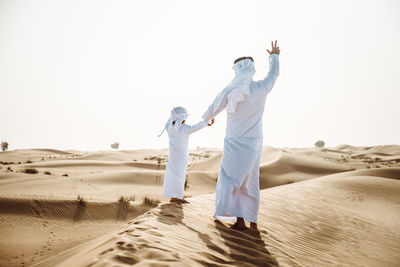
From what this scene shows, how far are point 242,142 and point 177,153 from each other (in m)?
2.77

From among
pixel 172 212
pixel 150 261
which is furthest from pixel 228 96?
pixel 150 261

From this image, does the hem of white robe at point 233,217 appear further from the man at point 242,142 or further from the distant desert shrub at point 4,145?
the distant desert shrub at point 4,145

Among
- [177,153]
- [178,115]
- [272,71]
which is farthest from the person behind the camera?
[178,115]

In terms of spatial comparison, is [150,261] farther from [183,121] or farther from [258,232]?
[183,121]

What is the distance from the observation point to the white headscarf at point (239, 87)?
393cm

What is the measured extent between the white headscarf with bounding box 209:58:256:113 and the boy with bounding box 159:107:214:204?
2.17 meters

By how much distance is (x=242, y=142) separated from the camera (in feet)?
13.1

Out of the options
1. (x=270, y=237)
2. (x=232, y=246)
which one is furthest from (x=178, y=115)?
(x=232, y=246)

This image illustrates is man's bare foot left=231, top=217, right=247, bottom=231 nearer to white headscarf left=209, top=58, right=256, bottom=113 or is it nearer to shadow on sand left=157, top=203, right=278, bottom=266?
shadow on sand left=157, top=203, right=278, bottom=266

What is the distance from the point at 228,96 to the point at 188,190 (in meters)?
8.54

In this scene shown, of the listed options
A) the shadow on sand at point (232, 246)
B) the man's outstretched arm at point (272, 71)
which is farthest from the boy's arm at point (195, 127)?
the shadow on sand at point (232, 246)

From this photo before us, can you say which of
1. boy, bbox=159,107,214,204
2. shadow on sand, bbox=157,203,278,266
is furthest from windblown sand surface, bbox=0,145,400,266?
boy, bbox=159,107,214,204

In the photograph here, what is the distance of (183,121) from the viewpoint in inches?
258

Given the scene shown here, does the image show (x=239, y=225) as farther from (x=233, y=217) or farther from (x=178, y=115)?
(x=178, y=115)
